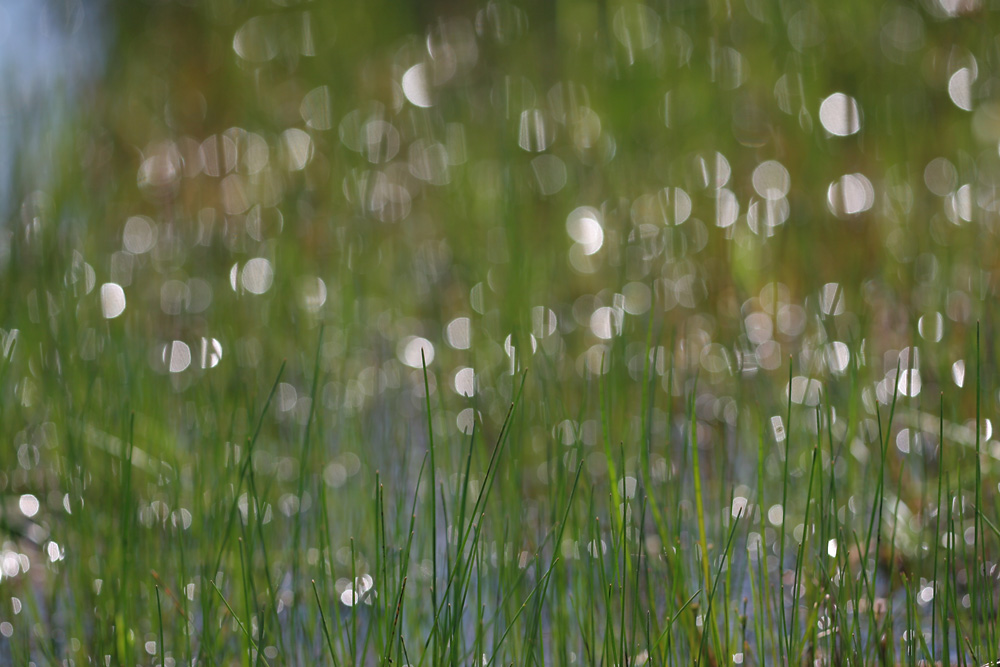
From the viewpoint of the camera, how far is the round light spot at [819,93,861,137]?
269cm

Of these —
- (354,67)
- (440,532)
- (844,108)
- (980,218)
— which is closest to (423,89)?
(354,67)

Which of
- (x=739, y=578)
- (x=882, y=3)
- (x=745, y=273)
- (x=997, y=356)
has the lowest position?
(x=739, y=578)

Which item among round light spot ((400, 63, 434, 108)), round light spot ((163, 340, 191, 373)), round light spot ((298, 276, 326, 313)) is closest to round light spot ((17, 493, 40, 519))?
round light spot ((163, 340, 191, 373))

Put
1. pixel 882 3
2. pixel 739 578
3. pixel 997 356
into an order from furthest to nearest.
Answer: pixel 882 3, pixel 997 356, pixel 739 578

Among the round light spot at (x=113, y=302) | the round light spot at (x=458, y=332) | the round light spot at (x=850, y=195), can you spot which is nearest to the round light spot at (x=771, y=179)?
the round light spot at (x=850, y=195)

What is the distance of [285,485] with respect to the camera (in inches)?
64.7

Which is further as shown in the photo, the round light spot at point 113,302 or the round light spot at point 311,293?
the round light spot at point 113,302

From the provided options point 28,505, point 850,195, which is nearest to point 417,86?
point 850,195

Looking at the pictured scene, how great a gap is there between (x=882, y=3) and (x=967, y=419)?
1823mm

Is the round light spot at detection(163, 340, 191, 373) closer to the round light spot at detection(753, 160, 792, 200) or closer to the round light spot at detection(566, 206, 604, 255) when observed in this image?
the round light spot at detection(566, 206, 604, 255)

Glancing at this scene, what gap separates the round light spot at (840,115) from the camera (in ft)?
8.84

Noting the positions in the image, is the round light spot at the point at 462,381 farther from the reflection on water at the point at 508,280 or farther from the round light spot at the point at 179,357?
the round light spot at the point at 179,357

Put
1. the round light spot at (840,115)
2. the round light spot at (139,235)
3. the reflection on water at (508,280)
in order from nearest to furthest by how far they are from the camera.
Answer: the reflection on water at (508,280)
the round light spot at (840,115)
the round light spot at (139,235)

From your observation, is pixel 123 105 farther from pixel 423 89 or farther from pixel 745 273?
pixel 745 273
